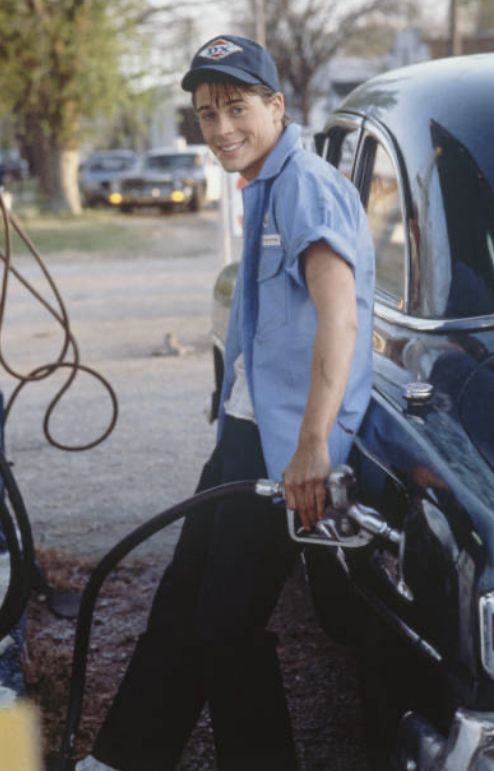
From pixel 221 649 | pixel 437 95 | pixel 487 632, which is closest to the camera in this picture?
pixel 487 632

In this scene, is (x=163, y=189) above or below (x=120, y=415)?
below

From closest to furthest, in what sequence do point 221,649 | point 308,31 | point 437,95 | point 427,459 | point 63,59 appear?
point 427,459 < point 221,649 < point 437,95 < point 63,59 < point 308,31

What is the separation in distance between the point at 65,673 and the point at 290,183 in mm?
2160

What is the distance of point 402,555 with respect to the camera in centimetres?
274

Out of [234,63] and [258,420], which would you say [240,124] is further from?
[258,420]

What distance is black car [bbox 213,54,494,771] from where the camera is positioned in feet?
8.46

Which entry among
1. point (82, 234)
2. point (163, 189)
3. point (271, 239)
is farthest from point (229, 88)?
point (163, 189)

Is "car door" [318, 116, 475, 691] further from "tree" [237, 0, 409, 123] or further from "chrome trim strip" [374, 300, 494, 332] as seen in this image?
"tree" [237, 0, 409, 123]

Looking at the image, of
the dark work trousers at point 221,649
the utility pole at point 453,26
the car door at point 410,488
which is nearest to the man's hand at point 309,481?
the car door at point 410,488

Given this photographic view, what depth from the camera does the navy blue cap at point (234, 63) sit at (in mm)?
3064

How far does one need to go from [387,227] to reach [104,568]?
5.50ft

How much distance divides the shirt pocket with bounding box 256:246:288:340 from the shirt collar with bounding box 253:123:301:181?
178mm

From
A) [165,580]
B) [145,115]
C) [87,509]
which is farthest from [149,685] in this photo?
[145,115]

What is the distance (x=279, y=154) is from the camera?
3.08m
